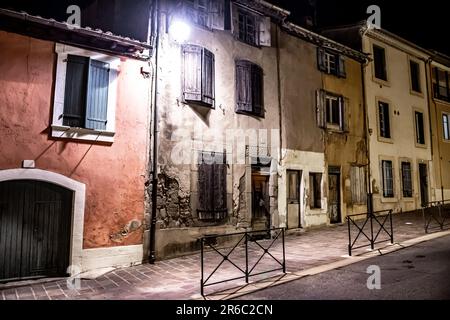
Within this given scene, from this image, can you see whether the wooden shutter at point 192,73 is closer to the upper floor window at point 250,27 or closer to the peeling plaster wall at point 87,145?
the peeling plaster wall at point 87,145

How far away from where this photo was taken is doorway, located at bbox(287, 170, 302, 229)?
12156 mm

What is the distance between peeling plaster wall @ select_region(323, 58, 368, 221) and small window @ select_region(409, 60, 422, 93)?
5.35 meters

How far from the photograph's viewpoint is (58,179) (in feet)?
24.1

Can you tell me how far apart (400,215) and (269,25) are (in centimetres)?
1049

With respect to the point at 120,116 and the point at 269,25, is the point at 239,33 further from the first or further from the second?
the point at 120,116

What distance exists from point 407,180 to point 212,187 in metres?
12.3

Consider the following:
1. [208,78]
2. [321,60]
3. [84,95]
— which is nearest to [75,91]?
[84,95]

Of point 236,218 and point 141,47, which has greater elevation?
point 141,47

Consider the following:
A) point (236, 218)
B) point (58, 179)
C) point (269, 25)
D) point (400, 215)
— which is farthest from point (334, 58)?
point (58, 179)

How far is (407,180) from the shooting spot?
17.3m

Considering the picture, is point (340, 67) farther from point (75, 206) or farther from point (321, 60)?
point (75, 206)

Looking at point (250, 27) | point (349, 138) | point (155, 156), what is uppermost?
point (250, 27)

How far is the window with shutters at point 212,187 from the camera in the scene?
384 inches
